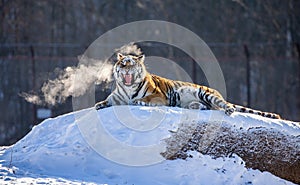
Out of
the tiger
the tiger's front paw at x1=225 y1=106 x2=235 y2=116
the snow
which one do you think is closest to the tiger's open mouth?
the tiger

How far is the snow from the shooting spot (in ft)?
26.6

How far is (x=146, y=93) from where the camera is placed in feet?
30.7

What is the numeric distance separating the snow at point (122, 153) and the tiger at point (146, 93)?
1.27 ft

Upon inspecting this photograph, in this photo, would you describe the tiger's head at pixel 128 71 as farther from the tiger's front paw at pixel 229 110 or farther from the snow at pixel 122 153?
the tiger's front paw at pixel 229 110

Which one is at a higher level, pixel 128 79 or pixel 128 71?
pixel 128 71

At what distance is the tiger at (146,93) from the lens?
9305mm

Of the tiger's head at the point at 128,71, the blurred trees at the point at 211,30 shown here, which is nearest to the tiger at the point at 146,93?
the tiger's head at the point at 128,71

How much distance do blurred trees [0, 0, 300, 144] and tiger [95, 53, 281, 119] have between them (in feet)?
31.9

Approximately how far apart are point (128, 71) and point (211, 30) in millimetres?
15492

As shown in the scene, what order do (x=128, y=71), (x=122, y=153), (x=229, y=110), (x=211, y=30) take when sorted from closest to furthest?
(x=122, y=153)
(x=229, y=110)
(x=128, y=71)
(x=211, y=30)

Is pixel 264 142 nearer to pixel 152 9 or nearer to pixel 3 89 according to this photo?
pixel 3 89

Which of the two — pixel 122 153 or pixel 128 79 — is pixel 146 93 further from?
pixel 122 153

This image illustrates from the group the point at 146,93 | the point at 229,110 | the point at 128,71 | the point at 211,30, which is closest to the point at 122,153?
the point at 146,93

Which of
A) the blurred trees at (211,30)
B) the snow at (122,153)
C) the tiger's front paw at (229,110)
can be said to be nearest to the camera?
the snow at (122,153)
